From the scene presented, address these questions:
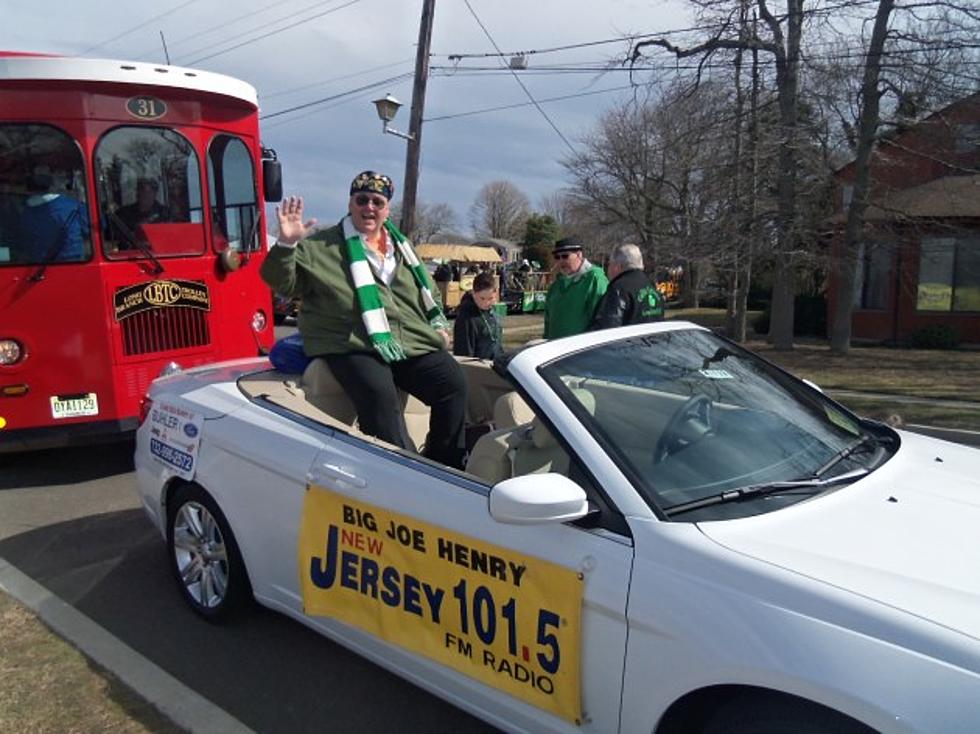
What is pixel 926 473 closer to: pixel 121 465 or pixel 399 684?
→ pixel 399 684

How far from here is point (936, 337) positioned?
739 inches

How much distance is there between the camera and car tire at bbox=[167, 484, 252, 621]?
3.49 m

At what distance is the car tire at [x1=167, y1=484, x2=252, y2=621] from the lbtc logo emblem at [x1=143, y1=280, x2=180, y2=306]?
2949mm

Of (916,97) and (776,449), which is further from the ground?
(916,97)

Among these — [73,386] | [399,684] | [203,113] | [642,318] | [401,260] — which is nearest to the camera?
[399,684]

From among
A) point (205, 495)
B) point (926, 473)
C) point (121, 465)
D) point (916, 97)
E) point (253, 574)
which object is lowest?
A: point (121, 465)

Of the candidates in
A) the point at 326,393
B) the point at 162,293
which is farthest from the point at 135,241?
the point at 326,393

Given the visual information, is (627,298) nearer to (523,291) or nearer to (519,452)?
(519,452)

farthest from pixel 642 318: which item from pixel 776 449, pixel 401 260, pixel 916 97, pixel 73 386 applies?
pixel 916 97

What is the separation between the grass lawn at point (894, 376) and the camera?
872 cm

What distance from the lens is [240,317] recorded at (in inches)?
278

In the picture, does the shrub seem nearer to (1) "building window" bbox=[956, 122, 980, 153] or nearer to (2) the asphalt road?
(1) "building window" bbox=[956, 122, 980, 153]

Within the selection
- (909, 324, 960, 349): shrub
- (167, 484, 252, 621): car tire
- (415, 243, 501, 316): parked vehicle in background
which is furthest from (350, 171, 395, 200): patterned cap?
(415, 243, 501, 316): parked vehicle in background

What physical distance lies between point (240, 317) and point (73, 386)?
153 centimetres
